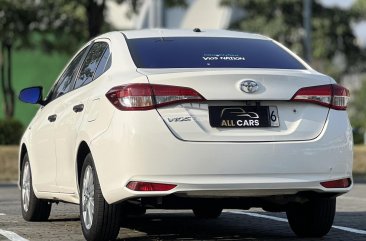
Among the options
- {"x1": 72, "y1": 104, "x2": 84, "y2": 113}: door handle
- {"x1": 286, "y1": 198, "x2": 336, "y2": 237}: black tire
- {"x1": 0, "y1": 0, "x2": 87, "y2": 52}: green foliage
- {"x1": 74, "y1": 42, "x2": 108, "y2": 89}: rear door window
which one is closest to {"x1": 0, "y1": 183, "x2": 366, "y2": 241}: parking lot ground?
{"x1": 286, "y1": 198, "x2": 336, "y2": 237}: black tire

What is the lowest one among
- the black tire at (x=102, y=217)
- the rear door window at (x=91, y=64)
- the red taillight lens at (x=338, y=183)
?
the black tire at (x=102, y=217)

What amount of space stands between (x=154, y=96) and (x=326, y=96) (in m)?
1.30

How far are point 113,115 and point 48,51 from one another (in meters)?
27.4

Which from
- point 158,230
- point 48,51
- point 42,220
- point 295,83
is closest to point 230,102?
point 295,83

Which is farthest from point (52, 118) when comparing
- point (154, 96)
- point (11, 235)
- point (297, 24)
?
point (297, 24)

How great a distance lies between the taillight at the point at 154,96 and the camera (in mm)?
7672

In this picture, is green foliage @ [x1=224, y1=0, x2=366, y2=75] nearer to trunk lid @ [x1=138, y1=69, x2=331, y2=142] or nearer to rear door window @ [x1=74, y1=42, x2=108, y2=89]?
rear door window @ [x1=74, y1=42, x2=108, y2=89]

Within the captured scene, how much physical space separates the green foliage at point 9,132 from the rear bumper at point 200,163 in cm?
1719

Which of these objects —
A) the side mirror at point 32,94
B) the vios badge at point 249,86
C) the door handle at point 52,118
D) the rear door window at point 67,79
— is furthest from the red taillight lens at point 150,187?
the side mirror at point 32,94

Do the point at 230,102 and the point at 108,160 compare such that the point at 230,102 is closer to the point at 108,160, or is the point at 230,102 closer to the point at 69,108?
the point at 108,160

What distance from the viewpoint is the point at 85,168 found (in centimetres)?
839

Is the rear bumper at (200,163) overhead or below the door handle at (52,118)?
overhead

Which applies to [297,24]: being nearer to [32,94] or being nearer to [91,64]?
[32,94]

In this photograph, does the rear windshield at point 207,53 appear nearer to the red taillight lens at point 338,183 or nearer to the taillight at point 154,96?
the taillight at point 154,96
